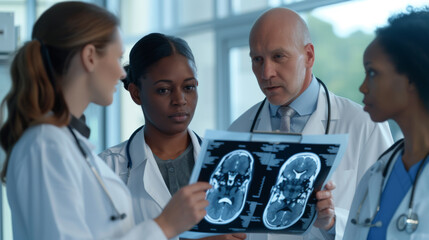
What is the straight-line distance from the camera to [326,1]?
3.51 metres

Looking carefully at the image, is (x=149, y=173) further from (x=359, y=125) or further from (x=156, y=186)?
(x=359, y=125)

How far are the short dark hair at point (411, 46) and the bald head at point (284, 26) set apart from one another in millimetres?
551

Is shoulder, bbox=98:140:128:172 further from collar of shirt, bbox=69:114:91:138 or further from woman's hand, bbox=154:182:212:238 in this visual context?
woman's hand, bbox=154:182:212:238

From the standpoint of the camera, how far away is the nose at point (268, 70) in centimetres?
180

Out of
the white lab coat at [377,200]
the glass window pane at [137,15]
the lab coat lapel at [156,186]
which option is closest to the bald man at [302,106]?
the white lab coat at [377,200]

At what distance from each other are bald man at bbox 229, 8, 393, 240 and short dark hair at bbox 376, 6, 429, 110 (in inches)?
19.9

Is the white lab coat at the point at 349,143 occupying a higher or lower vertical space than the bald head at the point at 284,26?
lower

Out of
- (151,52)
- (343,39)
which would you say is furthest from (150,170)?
(343,39)

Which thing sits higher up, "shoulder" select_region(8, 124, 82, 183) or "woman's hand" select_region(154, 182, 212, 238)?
"shoulder" select_region(8, 124, 82, 183)

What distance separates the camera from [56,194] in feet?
3.63

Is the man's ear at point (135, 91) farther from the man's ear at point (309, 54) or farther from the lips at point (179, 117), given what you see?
the man's ear at point (309, 54)

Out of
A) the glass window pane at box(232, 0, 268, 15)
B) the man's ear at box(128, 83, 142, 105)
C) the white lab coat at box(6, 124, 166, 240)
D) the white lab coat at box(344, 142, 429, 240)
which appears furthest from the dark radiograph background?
the glass window pane at box(232, 0, 268, 15)

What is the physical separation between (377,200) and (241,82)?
9.61 ft

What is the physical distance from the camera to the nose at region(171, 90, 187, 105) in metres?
1.67
